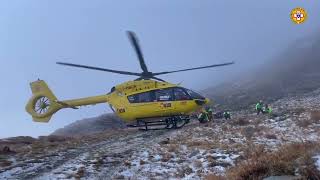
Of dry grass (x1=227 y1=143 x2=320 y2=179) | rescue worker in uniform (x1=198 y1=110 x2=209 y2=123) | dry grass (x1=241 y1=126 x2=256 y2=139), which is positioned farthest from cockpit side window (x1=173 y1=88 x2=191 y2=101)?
dry grass (x1=227 y1=143 x2=320 y2=179)

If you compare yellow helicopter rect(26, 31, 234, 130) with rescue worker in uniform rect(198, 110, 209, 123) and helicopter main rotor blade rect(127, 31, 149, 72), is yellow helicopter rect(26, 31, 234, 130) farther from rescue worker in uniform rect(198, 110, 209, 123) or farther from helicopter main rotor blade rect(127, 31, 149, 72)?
rescue worker in uniform rect(198, 110, 209, 123)

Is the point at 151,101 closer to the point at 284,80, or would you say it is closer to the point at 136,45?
the point at 136,45

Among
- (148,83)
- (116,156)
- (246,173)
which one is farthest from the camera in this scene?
(148,83)

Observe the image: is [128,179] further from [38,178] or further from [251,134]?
[251,134]

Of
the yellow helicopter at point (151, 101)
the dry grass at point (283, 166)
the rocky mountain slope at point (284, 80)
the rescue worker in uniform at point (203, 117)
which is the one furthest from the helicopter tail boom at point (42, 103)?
the rocky mountain slope at point (284, 80)

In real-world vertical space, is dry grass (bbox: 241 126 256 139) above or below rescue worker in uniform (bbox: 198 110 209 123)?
below

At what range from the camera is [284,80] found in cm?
9688

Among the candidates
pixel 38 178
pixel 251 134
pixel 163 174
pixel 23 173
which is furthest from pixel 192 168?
pixel 251 134

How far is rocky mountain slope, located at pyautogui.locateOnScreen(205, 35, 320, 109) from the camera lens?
80500 mm

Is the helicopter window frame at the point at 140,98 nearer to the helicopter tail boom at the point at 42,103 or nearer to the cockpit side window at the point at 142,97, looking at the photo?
the cockpit side window at the point at 142,97

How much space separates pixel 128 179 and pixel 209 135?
Result: 36.1 ft

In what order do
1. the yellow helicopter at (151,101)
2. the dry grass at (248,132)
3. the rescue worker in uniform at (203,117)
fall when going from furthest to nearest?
1. the rescue worker in uniform at (203,117)
2. the yellow helicopter at (151,101)
3. the dry grass at (248,132)

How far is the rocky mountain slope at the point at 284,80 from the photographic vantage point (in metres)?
80.5

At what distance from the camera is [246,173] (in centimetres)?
1130
